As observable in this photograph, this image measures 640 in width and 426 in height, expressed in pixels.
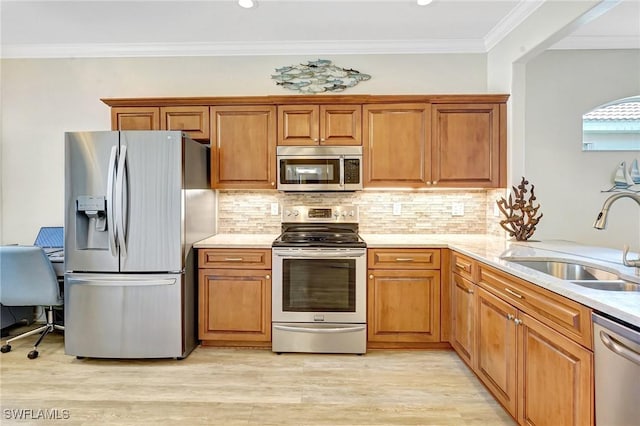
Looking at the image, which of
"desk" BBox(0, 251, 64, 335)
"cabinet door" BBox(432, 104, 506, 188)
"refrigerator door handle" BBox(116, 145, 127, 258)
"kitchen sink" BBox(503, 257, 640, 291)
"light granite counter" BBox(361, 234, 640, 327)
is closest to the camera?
"light granite counter" BBox(361, 234, 640, 327)

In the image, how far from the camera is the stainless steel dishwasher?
108 cm

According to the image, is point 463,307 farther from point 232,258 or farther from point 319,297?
point 232,258

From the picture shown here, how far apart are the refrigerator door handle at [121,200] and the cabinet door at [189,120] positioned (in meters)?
0.65

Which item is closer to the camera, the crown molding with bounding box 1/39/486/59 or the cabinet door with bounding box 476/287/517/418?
the cabinet door with bounding box 476/287/517/418

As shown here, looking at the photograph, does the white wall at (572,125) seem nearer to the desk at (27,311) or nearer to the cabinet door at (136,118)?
the cabinet door at (136,118)

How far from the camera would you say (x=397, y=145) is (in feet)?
10.1

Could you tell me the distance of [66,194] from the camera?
2594mm

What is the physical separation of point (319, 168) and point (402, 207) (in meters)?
0.93

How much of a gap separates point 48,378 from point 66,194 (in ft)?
4.24

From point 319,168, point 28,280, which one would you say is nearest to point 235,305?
point 319,168

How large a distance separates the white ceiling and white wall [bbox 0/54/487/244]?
12 centimetres

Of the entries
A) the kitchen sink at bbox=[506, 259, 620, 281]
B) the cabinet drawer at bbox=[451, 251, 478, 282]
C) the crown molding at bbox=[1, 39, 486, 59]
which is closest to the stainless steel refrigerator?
the crown molding at bbox=[1, 39, 486, 59]

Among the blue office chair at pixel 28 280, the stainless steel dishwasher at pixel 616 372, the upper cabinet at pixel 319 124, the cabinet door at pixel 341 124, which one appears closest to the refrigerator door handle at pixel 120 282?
the blue office chair at pixel 28 280

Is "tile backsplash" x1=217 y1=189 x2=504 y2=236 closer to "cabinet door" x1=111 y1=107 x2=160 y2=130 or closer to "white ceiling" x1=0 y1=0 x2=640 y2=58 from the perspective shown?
"cabinet door" x1=111 y1=107 x2=160 y2=130
